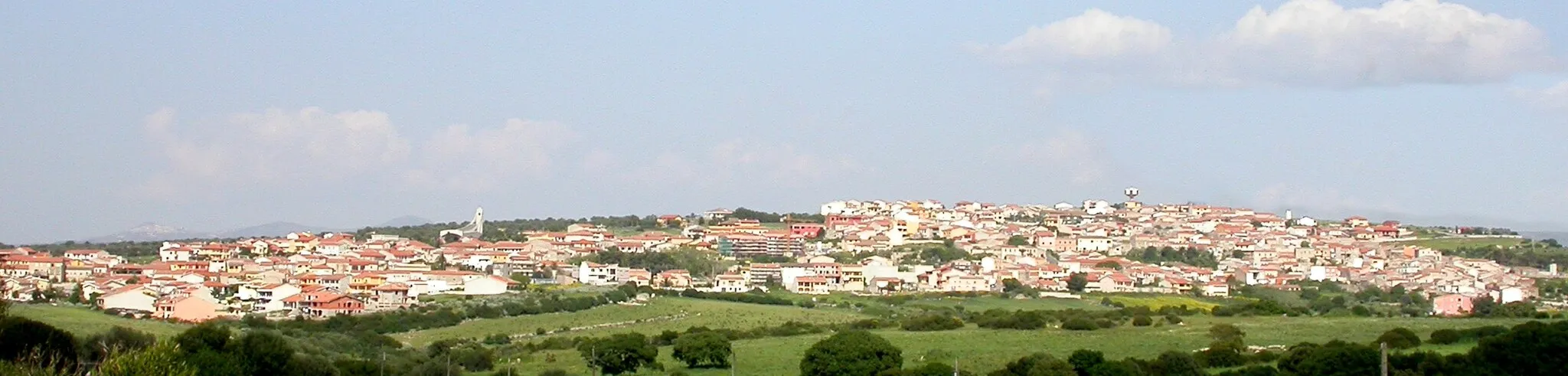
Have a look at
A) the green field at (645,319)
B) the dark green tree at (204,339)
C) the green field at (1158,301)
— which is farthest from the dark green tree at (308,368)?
the green field at (1158,301)

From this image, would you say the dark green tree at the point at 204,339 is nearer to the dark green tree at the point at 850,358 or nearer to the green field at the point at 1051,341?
the green field at the point at 1051,341

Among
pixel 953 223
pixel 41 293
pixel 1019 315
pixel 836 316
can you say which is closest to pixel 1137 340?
pixel 1019 315

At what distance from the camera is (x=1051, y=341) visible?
42.9 metres

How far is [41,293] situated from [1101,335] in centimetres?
3489

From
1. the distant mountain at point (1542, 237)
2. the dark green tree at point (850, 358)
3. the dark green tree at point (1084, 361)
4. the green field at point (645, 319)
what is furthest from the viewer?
the distant mountain at point (1542, 237)

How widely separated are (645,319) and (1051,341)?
16.3m

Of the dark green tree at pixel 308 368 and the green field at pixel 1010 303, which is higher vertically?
the green field at pixel 1010 303

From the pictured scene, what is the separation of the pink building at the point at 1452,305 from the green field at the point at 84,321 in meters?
39.5

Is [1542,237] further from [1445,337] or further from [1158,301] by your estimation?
[1445,337]

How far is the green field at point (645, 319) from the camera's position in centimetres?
4984

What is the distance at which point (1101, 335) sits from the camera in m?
44.1

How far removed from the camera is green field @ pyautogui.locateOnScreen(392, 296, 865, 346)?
49.8m

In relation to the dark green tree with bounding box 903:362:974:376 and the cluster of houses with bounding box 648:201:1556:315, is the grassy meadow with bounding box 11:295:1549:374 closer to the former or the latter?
the dark green tree with bounding box 903:362:974:376

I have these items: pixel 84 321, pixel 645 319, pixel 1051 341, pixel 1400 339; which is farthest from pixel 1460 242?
pixel 84 321
